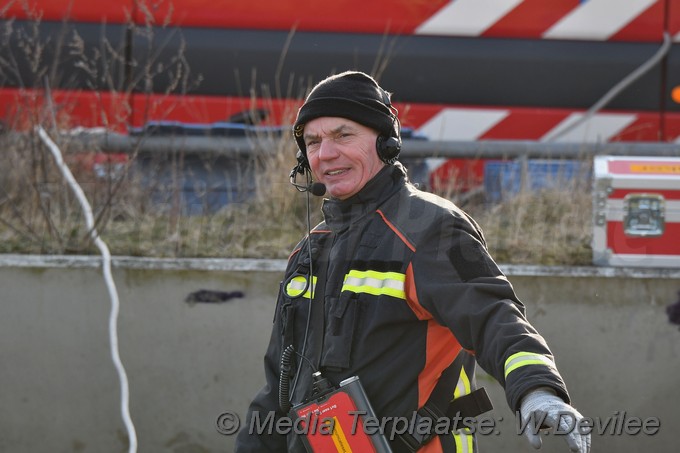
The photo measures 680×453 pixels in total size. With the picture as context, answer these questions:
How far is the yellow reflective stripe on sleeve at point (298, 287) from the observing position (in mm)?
3102

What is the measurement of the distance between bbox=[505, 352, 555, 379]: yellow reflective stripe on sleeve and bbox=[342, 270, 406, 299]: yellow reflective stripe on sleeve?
0.44 m

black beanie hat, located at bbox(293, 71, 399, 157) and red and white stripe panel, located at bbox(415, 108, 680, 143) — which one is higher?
red and white stripe panel, located at bbox(415, 108, 680, 143)

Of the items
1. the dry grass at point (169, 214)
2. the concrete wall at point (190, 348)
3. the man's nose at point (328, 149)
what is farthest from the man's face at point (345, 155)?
the dry grass at point (169, 214)

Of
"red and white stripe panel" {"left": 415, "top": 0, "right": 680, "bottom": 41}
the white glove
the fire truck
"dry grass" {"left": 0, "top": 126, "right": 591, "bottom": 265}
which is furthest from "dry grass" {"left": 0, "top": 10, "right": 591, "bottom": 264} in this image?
the white glove

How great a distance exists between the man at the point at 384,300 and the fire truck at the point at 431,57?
3.54 metres

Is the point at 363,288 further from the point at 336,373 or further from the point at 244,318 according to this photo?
the point at 244,318

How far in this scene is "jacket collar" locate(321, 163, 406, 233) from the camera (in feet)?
10.1

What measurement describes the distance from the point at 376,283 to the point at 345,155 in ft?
1.38

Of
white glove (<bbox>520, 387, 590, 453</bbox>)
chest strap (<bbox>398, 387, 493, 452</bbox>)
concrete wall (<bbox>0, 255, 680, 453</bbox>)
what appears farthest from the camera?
concrete wall (<bbox>0, 255, 680, 453</bbox>)

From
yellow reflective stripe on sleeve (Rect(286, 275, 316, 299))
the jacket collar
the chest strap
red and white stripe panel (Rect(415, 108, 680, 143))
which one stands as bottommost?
the chest strap

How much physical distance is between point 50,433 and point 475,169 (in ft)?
9.82

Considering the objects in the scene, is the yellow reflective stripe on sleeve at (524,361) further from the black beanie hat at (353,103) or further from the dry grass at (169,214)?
the dry grass at (169,214)

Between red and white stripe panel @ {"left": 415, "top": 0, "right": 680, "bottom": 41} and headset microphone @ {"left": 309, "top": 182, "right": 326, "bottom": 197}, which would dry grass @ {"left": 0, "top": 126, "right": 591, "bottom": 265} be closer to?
red and white stripe panel @ {"left": 415, "top": 0, "right": 680, "bottom": 41}

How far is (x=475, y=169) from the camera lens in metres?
6.56
